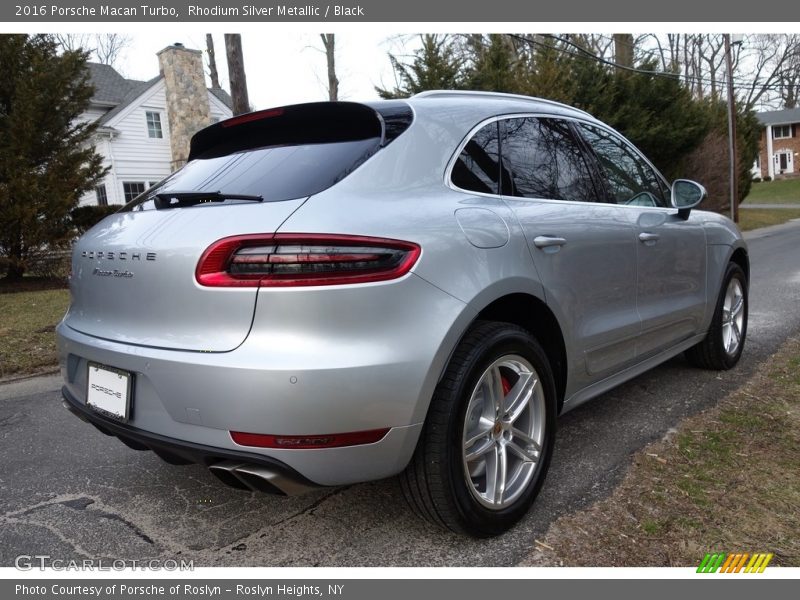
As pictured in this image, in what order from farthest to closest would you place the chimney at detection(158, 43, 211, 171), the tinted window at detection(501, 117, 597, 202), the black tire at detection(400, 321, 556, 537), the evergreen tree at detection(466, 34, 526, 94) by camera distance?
the evergreen tree at detection(466, 34, 526, 94) → the chimney at detection(158, 43, 211, 171) → the tinted window at detection(501, 117, 597, 202) → the black tire at detection(400, 321, 556, 537)

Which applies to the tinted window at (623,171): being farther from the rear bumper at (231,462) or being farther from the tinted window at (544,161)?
the rear bumper at (231,462)

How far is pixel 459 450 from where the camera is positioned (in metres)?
2.29

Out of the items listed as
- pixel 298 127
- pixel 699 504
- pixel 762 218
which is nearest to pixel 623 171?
pixel 699 504

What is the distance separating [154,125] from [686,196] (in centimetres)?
2645

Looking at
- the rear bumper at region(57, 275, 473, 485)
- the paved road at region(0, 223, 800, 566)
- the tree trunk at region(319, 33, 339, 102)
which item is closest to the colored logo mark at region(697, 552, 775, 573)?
the paved road at region(0, 223, 800, 566)

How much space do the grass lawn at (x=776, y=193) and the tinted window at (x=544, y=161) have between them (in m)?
38.5

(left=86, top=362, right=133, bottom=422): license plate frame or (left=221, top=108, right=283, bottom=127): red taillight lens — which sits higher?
(left=221, top=108, right=283, bottom=127): red taillight lens

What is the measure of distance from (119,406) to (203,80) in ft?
48.4

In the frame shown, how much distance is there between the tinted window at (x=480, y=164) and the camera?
2576mm

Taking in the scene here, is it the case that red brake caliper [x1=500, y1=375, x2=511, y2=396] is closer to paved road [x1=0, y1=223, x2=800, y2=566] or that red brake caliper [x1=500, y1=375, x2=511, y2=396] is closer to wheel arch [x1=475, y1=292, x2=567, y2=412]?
wheel arch [x1=475, y1=292, x2=567, y2=412]

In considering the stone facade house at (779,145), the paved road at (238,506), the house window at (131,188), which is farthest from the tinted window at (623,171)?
the stone facade house at (779,145)

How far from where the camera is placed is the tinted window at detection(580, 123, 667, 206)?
3.52 meters

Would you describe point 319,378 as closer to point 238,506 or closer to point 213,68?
point 238,506

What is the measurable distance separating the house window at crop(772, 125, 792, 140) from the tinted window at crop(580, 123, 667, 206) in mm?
68239
